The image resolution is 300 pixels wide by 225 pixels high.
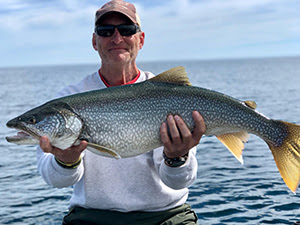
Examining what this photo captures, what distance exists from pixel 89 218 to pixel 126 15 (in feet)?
8.14

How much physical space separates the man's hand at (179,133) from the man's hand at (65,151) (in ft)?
2.73

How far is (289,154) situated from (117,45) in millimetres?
2376

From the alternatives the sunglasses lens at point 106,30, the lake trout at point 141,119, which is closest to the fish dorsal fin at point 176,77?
the lake trout at point 141,119

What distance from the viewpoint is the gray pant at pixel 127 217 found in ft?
15.7

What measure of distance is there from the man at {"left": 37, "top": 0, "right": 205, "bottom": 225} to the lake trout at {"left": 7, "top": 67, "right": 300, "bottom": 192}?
0.78 ft

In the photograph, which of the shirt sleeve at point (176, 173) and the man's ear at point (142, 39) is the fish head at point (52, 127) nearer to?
the shirt sleeve at point (176, 173)

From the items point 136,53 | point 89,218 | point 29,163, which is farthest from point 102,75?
point 29,163

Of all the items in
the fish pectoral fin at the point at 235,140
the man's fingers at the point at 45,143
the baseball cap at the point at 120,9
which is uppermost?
the baseball cap at the point at 120,9

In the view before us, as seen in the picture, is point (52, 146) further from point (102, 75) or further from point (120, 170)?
point (102, 75)

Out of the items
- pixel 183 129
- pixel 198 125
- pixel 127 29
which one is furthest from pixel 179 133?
pixel 127 29

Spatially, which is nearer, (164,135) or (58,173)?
(164,135)

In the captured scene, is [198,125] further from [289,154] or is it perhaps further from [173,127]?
[289,154]

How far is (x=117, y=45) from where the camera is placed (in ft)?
16.8

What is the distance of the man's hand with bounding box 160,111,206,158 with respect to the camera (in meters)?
4.26
